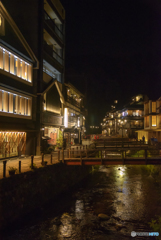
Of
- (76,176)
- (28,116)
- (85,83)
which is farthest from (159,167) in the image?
(85,83)

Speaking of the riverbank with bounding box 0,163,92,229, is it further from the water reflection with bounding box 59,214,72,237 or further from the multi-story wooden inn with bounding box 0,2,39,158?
the multi-story wooden inn with bounding box 0,2,39,158

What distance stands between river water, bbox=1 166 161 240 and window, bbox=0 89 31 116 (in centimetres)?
1043

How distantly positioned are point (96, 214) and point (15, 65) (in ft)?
56.9

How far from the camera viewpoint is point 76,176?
24.1 m

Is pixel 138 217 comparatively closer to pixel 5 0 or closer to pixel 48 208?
pixel 48 208

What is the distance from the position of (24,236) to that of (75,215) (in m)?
4.51

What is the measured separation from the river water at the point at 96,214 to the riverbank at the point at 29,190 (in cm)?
65

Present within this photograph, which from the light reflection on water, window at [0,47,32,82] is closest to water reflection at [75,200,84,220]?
the light reflection on water

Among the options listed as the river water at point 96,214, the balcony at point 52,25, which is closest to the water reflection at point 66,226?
the river water at point 96,214

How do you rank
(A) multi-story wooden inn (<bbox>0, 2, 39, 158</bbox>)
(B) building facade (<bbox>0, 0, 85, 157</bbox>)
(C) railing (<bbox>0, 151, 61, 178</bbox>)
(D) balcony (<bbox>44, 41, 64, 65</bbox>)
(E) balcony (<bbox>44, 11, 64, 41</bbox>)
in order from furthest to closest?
1. (E) balcony (<bbox>44, 11, 64, 41</bbox>)
2. (D) balcony (<bbox>44, 41, 64, 65</bbox>)
3. (B) building facade (<bbox>0, 0, 85, 157</bbox>)
4. (A) multi-story wooden inn (<bbox>0, 2, 39, 158</bbox>)
5. (C) railing (<bbox>0, 151, 61, 178</bbox>)

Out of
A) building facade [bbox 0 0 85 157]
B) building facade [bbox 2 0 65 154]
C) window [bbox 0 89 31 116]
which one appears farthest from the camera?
building facade [bbox 2 0 65 154]

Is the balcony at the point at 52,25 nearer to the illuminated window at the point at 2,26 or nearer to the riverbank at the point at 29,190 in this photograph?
the illuminated window at the point at 2,26

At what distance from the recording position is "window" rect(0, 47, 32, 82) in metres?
20.3

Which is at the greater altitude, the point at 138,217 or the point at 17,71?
the point at 17,71
